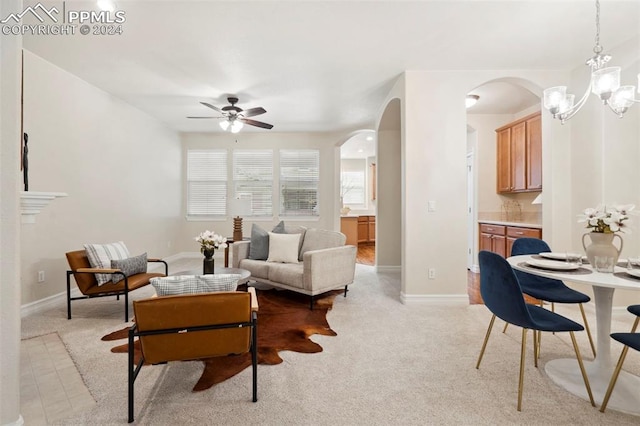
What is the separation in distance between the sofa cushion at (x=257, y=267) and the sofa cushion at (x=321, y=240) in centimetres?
57

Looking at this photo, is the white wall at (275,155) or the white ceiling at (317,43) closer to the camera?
the white ceiling at (317,43)

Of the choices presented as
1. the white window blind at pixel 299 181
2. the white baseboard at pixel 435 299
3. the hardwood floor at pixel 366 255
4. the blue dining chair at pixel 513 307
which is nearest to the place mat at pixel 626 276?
the blue dining chair at pixel 513 307

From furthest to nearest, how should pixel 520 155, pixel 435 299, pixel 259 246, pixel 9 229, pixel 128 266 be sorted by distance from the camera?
pixel 520 155 → pixel 259 246 → pixel 435 299 → pixel 128 266 → pixel 9 229

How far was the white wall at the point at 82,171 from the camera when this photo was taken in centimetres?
352

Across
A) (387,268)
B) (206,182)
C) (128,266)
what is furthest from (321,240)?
(206,182)

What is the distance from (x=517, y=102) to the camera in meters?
5.10

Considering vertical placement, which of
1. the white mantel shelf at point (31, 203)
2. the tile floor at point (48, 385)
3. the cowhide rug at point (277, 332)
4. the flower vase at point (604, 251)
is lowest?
the tile floor at point (48, 385)

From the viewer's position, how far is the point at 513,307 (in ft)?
6.32

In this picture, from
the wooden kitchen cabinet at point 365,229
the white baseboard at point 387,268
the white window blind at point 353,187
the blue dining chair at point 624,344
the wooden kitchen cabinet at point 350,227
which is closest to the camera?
the blue dining chair at point 624,344

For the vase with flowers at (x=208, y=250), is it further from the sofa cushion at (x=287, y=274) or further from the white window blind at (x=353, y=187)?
the white window blind at (x=353, y=187)

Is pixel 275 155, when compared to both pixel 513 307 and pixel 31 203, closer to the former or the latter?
pixel 31 203

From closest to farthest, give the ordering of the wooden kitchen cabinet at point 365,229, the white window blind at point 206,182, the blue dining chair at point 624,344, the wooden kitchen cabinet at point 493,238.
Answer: the blue dining chair at point 624,344 → the wooden kitchen cabinet at point 493,238 → the white window blind at point 206,182 → the wooden kitchen cabinet at point 365,229

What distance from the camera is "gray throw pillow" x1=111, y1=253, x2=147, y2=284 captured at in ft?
11.1

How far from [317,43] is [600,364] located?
3555 millimetres
